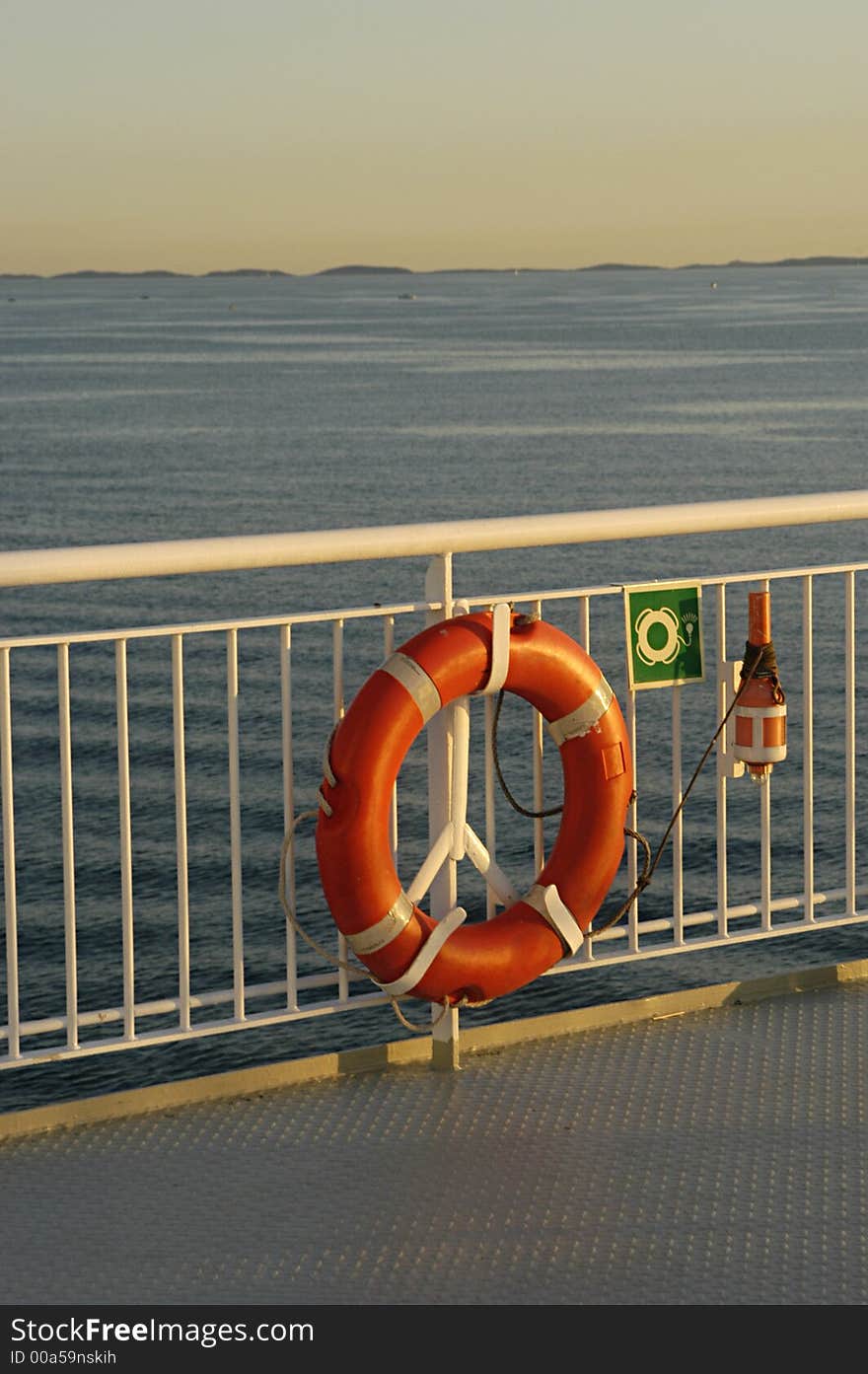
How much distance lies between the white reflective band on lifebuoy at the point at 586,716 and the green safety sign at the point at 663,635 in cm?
15

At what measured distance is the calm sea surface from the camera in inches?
521

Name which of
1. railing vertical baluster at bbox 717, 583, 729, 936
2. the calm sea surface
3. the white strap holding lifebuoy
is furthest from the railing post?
the calm sea surface

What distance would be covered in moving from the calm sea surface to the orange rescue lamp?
8.18m

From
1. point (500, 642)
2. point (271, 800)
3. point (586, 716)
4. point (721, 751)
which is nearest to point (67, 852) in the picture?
point (500, 642)

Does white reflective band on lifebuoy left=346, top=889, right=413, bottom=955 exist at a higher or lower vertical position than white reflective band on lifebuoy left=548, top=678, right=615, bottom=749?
lower

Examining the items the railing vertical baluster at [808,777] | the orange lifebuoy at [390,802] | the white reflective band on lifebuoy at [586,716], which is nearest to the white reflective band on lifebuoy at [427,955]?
the orange lifebuoy at [390,802]

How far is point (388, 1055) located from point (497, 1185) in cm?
51

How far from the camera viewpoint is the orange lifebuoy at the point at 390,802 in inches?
122

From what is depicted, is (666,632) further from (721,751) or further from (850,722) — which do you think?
(850,722)

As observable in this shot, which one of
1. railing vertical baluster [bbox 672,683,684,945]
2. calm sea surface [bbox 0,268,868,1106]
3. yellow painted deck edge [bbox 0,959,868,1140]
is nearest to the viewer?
yellow painted deck edge [bbox 0,959,868,1140]

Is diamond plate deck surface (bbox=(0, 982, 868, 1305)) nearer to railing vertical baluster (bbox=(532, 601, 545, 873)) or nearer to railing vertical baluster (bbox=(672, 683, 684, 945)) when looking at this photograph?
railing vertical baluster (bbox=(672, 683, 684, 945))

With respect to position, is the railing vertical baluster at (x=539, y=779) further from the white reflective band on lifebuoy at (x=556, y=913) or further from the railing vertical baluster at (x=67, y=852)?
the railing vertical baluster at (x=67, y=852)

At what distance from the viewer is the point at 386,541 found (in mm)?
3090

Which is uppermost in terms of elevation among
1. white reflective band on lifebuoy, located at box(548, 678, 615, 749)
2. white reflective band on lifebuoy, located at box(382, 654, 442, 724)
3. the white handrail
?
the white handrail
